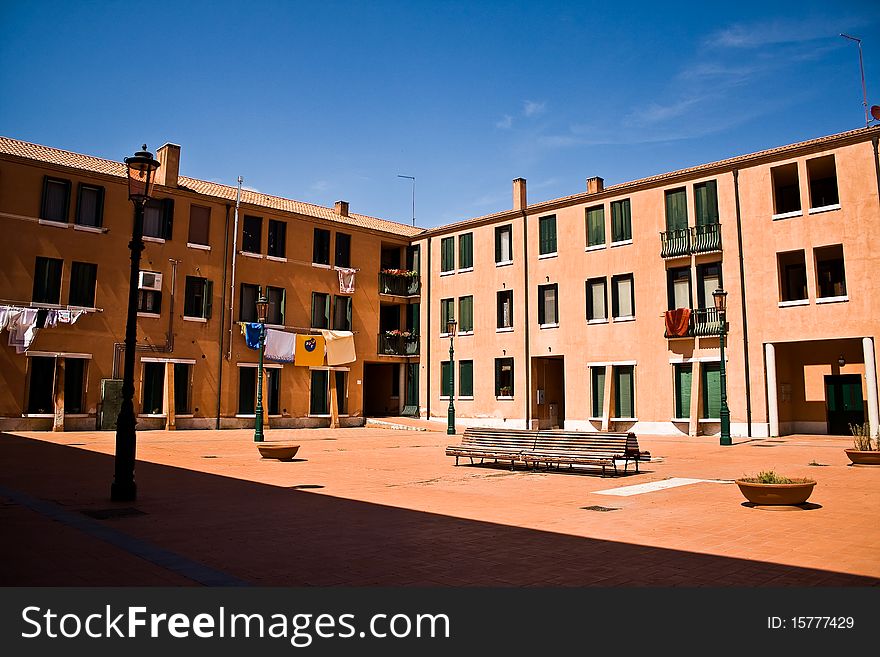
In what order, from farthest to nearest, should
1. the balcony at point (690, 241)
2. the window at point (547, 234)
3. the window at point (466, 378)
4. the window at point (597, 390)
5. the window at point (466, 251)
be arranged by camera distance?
the window at point (466, 251) → the window at point (466, 378) → the window at point (547, 234) → the window at point (597, 390) → the balcony at point (690, 241)

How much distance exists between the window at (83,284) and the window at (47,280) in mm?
469

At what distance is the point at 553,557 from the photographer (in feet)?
22.3

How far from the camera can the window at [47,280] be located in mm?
27625

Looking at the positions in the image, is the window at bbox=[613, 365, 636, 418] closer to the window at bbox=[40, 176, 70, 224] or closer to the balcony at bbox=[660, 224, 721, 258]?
the balcony at bbox=[660, 224, 721, 258]

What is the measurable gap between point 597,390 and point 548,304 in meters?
4.96

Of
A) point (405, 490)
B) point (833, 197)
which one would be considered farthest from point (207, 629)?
point (833, 197)

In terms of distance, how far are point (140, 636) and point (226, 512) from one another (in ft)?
17.4

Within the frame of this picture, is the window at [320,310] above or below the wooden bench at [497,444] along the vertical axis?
above

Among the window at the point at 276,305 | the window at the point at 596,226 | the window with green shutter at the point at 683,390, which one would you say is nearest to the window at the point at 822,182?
the window with green shutter at the point at 683,390

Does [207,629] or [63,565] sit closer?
[207,629]

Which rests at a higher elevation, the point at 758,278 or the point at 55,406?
the point at 758,278

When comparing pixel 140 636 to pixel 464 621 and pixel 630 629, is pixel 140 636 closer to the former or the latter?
pixel 464 621

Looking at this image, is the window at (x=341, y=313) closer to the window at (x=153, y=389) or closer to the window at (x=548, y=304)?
the window at (x=153, y=389)

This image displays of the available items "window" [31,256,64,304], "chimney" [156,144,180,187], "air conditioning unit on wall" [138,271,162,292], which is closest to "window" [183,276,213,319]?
"air conditioning unit on wall" [138,271,162,292]
